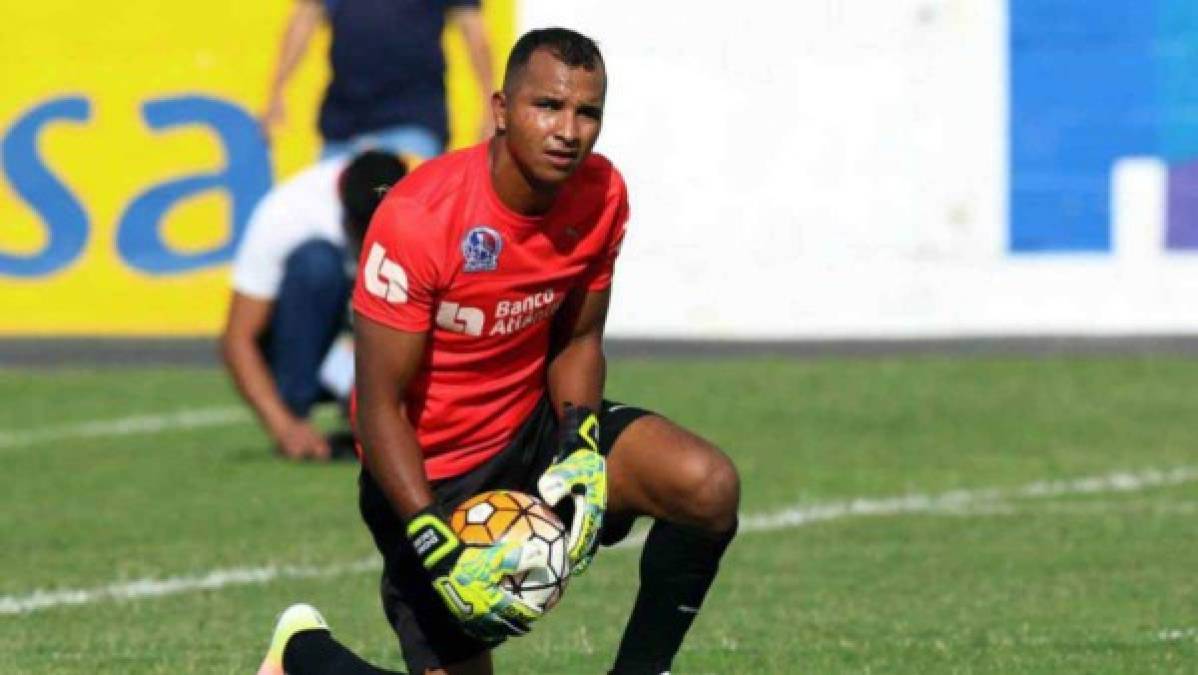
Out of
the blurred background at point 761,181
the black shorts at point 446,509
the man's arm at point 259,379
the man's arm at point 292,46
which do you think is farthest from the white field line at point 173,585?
the blurred background at point 761,181

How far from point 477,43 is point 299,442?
243 centimetres

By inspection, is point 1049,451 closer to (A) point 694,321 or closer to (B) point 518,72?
(A) point 694,321

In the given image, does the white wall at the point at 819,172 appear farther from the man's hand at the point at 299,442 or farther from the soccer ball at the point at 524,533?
the soccer ball at the point at 524,533

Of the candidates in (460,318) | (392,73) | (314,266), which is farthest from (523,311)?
(392,73)

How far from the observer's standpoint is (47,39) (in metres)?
16.4

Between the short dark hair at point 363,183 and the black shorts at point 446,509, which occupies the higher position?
the black shorts at point 446,509

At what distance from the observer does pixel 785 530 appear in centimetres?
956

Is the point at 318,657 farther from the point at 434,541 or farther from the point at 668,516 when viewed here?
the point at 668,516

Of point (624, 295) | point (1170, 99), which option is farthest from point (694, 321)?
point (1170, 99)

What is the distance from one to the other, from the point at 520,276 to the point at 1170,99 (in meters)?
10.3

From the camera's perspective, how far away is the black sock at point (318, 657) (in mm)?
6508

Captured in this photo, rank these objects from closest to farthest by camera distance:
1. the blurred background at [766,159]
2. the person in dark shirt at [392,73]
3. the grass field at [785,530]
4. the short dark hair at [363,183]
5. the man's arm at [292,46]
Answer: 1. the grass field at [785,530]
2. the short dark hair at [363,183]
3. the person in dark shirt at [392,73]
4. the man's arm at [292,46]
5. the blurred background at [766,159]

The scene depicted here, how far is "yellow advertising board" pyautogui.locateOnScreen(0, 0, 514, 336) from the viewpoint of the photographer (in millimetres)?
16266

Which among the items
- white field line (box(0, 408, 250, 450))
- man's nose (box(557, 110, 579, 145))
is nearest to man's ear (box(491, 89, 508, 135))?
man's nose (box(557, 110, 579, 145))
